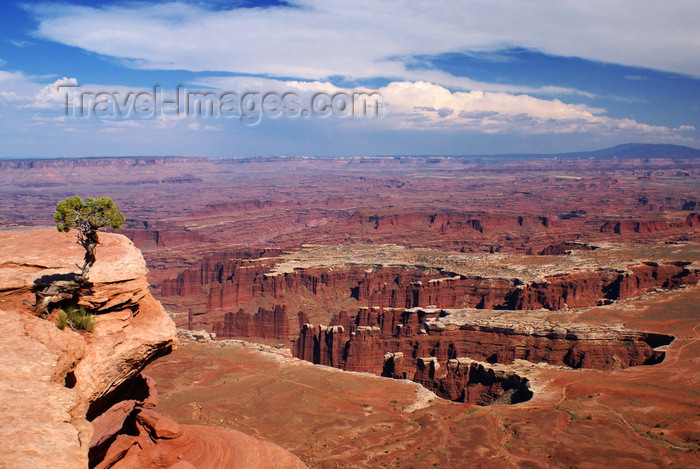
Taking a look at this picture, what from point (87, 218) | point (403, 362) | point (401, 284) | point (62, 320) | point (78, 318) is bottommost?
point (401, 284)

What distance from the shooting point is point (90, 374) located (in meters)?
13.1

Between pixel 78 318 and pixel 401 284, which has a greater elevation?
pixel 78 318

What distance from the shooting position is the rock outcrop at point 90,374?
28.1 ft

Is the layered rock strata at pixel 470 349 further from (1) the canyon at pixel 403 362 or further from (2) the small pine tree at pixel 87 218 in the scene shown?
(2) the small pine tree at pixel 87 218

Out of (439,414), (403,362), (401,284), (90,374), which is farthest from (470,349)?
(90,374)

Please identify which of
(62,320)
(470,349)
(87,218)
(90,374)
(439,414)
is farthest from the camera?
(470,349)

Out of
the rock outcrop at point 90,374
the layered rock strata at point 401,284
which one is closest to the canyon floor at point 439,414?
the rock outcrop at point 90,374

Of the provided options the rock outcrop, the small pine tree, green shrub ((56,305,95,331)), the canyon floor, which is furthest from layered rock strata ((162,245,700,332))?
green shrub ((56,305,95,331))

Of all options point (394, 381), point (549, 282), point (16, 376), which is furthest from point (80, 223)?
point (549, 282)

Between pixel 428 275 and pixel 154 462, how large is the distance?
73186 mm

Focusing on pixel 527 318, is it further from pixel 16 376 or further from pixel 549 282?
pixel 16 376

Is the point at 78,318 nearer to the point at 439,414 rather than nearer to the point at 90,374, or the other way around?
the point at 90,374

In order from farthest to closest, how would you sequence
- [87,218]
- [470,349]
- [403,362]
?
[470,349]
[403,362]
[87,218]

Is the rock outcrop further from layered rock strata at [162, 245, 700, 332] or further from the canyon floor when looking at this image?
layered rock strata at [162, 245, 700, 332]
